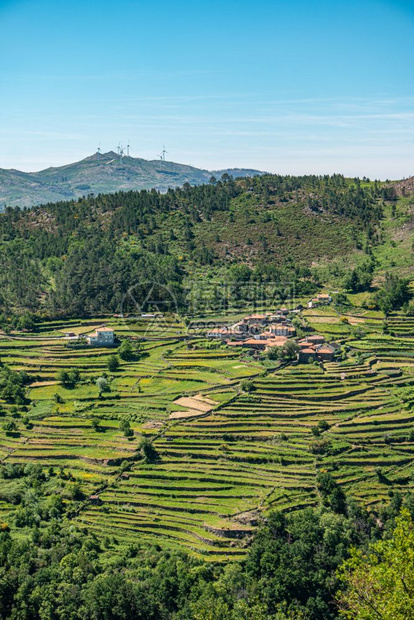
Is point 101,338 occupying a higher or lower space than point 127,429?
higher

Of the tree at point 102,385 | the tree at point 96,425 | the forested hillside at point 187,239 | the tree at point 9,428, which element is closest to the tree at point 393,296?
the forested hillside at point 187,239

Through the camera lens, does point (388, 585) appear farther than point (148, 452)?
No

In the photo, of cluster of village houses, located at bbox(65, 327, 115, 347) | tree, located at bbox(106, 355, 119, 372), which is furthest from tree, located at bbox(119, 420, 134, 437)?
cluster of village houses, located at bbox(65, 327, 115, 347)

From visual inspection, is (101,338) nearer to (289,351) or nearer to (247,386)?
(289,351)

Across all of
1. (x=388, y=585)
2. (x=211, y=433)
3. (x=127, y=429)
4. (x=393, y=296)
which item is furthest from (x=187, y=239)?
(x=388, y=585)


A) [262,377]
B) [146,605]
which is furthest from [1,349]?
[146,605]

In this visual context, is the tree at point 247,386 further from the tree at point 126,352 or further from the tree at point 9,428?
the tree at point 9,428

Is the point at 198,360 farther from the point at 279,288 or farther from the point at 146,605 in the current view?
the point at 146,605

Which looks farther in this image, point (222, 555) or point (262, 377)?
point (262, 377)

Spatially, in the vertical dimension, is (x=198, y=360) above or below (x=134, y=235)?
below
